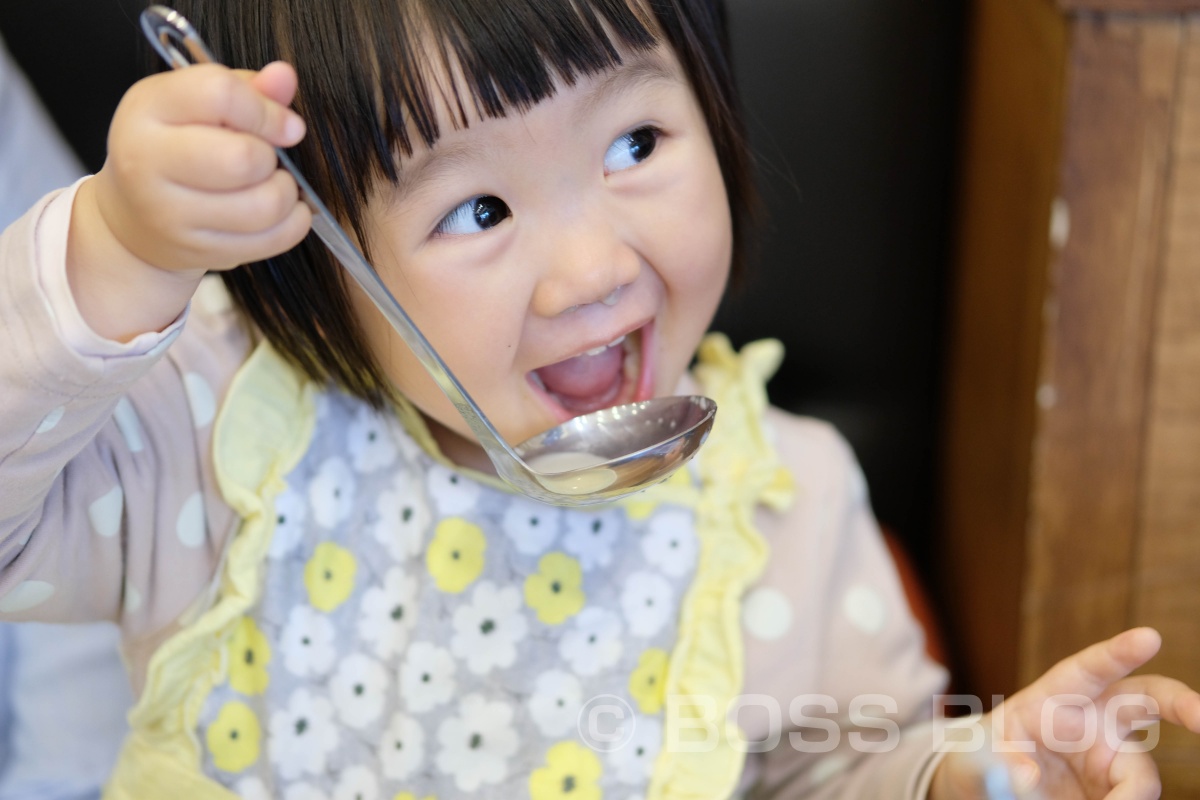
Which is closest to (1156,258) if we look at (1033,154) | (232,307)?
(1033,154)

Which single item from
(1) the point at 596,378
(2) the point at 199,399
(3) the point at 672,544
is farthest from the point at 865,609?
(2) the point at 199,399

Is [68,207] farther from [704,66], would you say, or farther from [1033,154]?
[1033,154]

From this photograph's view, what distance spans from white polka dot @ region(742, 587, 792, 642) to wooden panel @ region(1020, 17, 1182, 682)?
23 centimetres

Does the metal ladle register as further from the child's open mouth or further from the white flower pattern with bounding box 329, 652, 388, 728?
the white flower pattern with bounding box 329, 652, 388, 728

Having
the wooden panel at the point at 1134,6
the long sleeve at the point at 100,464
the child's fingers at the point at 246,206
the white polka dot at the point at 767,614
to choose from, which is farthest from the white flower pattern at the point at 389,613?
the wooden panel at the point at 1134,6

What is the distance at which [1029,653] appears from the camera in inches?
34.2

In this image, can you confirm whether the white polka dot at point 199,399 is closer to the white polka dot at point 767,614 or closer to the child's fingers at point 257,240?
the child's fingers at point 257,240

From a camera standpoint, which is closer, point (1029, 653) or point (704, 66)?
point (704, 66)

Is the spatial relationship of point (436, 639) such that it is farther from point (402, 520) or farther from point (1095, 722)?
point (1095, 722)

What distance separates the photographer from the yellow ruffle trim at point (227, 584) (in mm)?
674

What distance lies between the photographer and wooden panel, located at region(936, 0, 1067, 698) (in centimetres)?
83

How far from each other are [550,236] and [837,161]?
0.51 m

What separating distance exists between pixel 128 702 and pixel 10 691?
9cm

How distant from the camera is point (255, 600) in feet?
2.28
